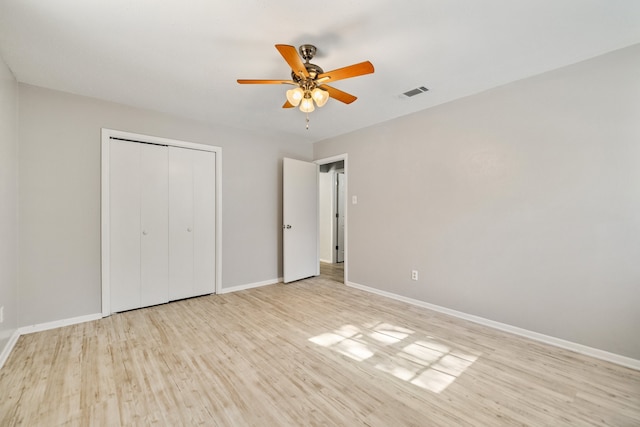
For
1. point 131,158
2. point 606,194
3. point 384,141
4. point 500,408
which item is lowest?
point 500,408

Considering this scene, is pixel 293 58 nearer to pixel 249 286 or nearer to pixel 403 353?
pixel 403 353

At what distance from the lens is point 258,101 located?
10.00ft

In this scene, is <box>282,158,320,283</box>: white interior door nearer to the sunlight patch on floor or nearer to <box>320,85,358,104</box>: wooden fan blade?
the sunlight patch on floor

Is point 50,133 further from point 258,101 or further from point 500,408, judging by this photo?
point 500,408

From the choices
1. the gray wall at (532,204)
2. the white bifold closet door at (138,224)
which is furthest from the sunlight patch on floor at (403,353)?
the white bifold closet door at (138,224)

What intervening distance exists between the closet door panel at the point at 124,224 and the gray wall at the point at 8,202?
721 mm

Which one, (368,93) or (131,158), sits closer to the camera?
(368,93)

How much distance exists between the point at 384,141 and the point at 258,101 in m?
1.78

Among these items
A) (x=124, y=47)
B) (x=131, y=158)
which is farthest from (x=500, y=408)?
(x=131, y=158)

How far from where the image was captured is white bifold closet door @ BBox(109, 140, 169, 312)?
121 inches

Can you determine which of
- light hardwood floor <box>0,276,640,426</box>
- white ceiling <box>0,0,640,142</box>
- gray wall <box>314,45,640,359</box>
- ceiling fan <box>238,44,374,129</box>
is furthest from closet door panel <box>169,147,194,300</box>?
gray wall <box>314,45,640,359</box>

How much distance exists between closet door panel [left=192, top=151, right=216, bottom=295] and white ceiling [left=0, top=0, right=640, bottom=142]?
1043 mm

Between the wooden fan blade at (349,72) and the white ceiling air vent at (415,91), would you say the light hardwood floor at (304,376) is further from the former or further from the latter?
the white ceiling air vent at (415,91)

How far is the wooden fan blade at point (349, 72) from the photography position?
68.5 inches
